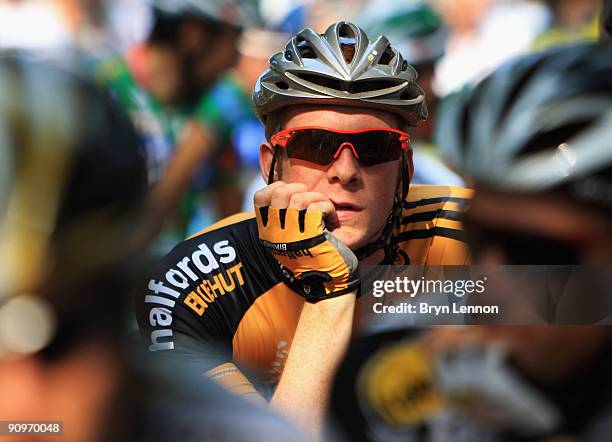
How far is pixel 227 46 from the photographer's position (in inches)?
218

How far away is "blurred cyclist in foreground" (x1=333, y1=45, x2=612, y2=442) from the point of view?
1895 millimetres

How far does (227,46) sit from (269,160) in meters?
2.12

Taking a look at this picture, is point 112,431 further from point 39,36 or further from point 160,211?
point 39,36

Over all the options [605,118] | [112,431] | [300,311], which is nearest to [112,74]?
[300,311]

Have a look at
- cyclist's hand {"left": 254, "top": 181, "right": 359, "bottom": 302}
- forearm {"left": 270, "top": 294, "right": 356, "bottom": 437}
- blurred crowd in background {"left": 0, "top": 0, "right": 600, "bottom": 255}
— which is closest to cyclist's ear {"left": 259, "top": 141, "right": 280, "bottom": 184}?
cyclist's hand {"left": 254, "top": 181, "right": 359, "bottom": 302}

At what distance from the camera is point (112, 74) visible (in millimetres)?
4812

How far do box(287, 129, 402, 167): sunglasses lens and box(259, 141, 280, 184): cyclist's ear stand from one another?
0.12 meters

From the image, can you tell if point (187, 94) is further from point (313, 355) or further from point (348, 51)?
point (313, 355)

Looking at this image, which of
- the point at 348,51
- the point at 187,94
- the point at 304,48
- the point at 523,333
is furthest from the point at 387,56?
the point at 187,94

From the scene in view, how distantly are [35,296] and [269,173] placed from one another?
2185mm

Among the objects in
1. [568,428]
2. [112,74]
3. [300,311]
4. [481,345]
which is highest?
[112,74]

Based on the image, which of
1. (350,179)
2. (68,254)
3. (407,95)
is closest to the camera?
(68,254)

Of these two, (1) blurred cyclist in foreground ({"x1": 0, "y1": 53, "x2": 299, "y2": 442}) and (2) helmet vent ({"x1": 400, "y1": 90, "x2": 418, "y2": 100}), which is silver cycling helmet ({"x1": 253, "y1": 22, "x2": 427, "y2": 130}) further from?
(1) blurred cyclist in foreground ({"x1": 0, "y1": 53, "x2": 299, "y2": 442})

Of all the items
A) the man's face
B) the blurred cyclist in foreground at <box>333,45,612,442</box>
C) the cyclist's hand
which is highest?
the man's face
